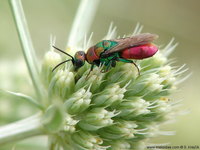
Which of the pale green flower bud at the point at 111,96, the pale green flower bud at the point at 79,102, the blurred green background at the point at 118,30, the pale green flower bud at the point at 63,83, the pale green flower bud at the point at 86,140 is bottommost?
the pale green flower bud at the point at 86,140

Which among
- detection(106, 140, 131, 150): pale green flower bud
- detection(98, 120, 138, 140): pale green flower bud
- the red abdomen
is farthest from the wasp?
detection(106, 140, 131, 150): pale green flower bud

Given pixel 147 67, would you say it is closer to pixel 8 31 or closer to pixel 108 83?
pixel 108 83

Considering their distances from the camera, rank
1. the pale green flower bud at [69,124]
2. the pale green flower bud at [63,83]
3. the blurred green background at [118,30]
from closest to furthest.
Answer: the pale green flower bud at [69,124]
the pale green flower bud at [63,83]
the blurred green background at [118,30]

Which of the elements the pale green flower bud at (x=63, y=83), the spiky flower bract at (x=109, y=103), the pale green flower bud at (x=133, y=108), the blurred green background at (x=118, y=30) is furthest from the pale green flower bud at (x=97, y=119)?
the blurred green background at (x=118, y=30)

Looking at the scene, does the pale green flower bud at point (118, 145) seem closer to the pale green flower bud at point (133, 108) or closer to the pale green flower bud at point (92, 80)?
the pale green flower bud at point (133, 108)

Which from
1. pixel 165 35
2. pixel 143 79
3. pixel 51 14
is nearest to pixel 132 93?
pixel 143 79

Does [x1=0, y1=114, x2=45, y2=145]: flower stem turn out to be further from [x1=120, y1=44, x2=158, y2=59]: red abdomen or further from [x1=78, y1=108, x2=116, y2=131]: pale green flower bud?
[x1=120, y1=44, x2=158, y2=59]: red abdomen
